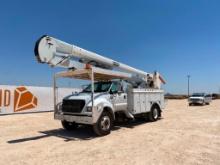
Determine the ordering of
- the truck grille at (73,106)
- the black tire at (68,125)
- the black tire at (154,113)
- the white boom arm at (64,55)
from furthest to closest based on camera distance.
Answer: the black tire at (154,113) < the black tire at (68,125) < the truck grille at (73,106) < the white boom arm at (64,55)

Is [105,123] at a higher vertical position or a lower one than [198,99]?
lower

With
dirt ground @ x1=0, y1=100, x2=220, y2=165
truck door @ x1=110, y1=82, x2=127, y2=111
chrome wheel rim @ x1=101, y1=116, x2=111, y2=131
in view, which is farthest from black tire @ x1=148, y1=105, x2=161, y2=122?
chrome wheel rim @ x1=101, y1=116, x2=111, y2=131

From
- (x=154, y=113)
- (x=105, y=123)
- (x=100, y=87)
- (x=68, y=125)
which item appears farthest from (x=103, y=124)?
(x=154, y=113)

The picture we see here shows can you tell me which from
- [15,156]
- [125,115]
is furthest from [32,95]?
[15,156]

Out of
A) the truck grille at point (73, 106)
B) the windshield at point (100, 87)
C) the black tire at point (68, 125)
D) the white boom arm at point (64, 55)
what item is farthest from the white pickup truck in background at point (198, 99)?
the truck grille at point (73, 106)

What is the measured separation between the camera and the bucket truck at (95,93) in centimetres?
831

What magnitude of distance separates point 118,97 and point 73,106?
2.29 m

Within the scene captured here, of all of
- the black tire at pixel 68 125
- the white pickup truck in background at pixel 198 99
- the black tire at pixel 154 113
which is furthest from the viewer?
the white pickup truck in background at pixel 198 99

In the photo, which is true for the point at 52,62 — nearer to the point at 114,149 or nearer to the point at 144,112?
the point at 114,149

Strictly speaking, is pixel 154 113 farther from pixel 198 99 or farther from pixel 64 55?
pixel 198 99

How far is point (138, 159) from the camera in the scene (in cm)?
551

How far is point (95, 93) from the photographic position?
9.45 m

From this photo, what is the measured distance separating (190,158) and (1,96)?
1536 centimetres

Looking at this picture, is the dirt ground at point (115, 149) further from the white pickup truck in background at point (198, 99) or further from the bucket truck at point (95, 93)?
the white pickup truck in background at point (198, 99)
